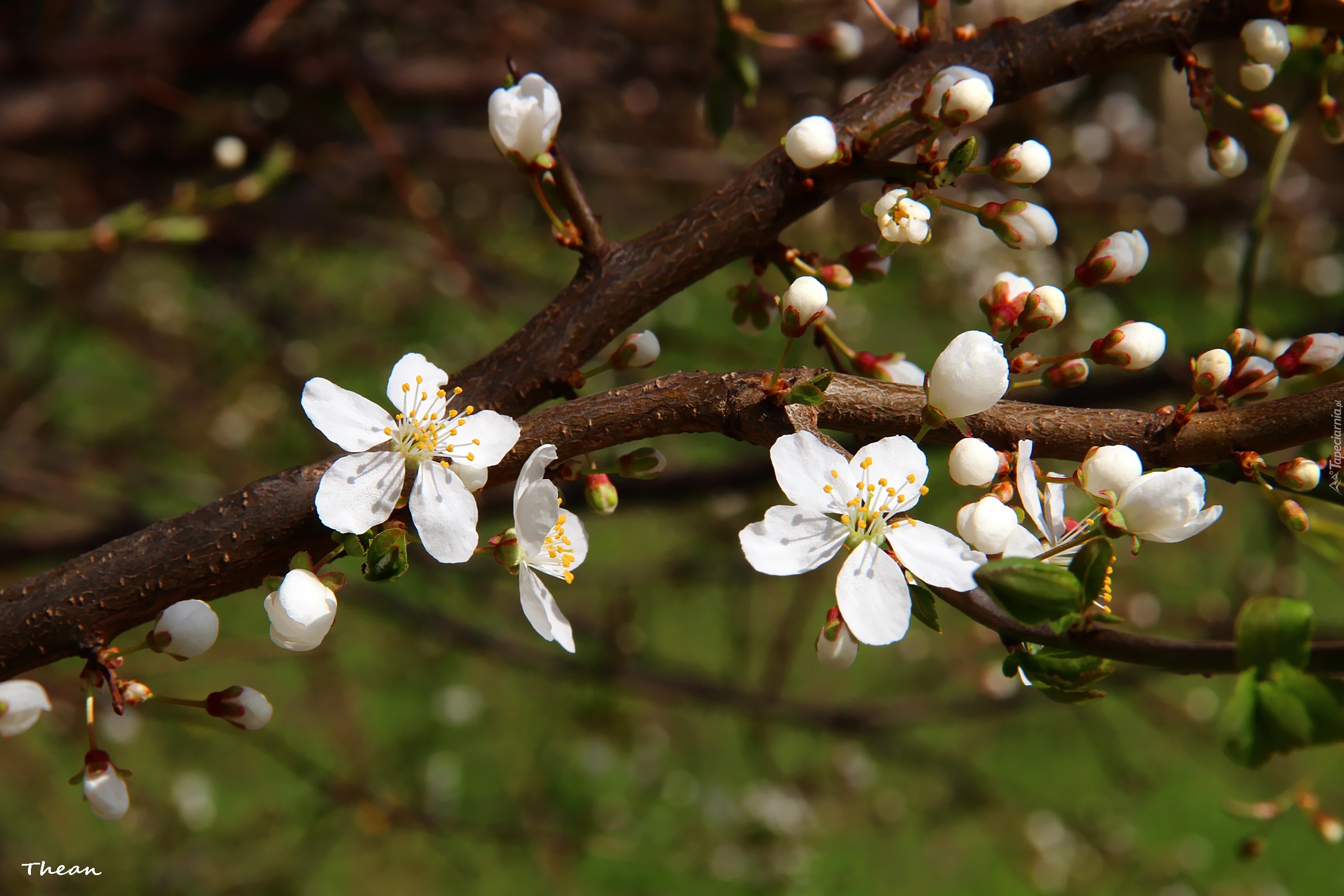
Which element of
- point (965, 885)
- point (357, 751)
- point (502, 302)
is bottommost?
point (965, 885)

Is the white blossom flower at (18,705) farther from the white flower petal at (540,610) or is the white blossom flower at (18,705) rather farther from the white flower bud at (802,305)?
the white flower bud at (802,305)

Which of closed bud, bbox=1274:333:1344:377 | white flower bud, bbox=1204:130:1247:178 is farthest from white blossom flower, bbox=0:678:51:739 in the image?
white flower bud, bbox=1204:130:1247:178

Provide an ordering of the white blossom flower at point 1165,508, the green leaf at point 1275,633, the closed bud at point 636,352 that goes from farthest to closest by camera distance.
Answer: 1. the closed bud at point 636,352
2. the white blossom flower at point 1165,508
3. the green leaf at point 1275,633

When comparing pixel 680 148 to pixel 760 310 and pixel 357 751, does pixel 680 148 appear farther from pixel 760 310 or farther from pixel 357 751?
pixel 760 310

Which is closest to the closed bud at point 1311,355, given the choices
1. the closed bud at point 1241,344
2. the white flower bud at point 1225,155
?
the closed bud at point 1241,344

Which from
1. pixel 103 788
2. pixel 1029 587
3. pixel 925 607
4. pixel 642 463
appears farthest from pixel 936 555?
pixel 103 788

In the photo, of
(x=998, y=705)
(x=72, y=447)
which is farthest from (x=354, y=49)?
(x=998, y=705)

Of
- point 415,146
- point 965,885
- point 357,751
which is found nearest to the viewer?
point 415,146
